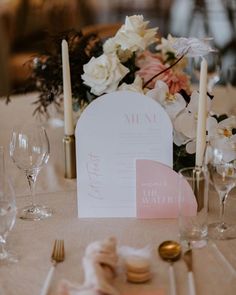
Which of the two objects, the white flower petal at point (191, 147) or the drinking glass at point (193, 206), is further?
the white flower petal at point (191, 147)

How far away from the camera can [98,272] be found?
82cm

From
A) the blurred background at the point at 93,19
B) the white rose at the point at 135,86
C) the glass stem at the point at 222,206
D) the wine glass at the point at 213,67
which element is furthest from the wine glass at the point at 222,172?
the blurred background at the point at 93,19

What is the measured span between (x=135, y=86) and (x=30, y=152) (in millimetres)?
300

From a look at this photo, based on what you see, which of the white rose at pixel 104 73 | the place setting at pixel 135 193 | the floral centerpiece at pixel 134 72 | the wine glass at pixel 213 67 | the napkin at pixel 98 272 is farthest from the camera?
the wine glass at pixel 213 67

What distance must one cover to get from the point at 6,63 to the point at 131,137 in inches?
135

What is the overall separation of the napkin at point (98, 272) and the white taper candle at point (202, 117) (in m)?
0.34

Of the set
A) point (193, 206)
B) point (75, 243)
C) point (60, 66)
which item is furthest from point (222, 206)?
point (60, 66)

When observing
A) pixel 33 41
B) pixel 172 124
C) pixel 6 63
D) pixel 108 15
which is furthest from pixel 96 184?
pixel 108 15

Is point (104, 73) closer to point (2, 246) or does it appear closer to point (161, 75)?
point (161, 75)

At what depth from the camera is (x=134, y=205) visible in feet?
3.78

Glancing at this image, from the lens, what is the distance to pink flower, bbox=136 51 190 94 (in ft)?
4.49

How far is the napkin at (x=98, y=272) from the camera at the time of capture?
0.80m

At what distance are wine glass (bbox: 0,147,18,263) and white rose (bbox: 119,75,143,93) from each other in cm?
41

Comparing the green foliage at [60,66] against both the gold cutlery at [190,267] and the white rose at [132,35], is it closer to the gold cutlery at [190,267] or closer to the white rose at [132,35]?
the white rose at [132,35]
